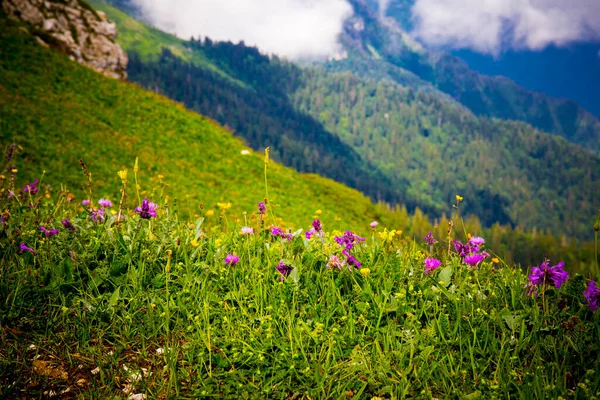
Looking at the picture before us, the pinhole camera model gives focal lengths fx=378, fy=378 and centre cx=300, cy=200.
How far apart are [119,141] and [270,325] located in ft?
79.2

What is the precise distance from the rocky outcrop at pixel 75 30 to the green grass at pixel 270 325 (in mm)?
39249

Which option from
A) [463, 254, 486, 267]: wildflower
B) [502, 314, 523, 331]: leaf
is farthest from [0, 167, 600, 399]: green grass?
[463, 254, 486, 267]: wildflower

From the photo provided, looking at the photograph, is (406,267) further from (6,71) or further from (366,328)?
(6,71)

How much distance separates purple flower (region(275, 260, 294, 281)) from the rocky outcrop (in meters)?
40.3

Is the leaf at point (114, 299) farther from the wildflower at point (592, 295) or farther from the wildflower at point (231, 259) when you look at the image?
the wildflower at point (592, 295)

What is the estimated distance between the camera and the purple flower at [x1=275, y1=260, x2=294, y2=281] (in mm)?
4164

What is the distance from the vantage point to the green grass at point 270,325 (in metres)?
3.13

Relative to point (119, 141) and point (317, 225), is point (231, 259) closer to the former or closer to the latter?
point (317, 225)

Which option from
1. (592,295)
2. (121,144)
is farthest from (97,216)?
(121,144)

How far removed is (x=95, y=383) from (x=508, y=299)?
13.1 ft

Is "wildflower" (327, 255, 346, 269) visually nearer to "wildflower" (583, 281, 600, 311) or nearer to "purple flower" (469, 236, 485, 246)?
"purple flower" (469, 236, 485, 246)

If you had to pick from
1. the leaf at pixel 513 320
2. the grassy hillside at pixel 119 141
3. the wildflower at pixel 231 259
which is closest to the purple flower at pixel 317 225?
the wildflower at pixel 231 259

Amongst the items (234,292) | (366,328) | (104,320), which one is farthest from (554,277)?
(104,320)

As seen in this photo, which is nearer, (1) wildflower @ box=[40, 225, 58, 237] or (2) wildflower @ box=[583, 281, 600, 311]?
(2) wildflower @ box=[583, 281, 600, 311]
